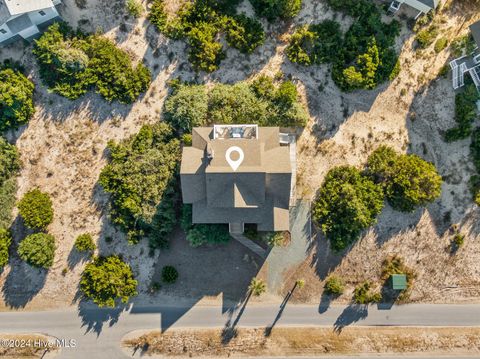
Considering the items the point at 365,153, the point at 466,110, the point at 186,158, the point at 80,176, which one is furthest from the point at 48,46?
the point at 466,110

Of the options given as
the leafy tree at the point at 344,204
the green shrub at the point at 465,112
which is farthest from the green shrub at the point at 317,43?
the green shrub at the point at 465,112

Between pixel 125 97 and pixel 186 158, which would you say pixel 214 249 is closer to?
pixel 186 158

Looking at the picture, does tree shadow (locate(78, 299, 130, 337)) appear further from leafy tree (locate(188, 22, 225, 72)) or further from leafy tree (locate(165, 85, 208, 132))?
leafy tree (locate(188, 22, 225, 72))

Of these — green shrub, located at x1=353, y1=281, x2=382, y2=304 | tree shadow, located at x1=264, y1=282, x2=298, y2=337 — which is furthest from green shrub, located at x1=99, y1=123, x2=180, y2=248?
green shrub, located at x1=353, y1=281, x2=382, y2=304

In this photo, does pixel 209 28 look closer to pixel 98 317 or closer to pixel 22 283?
pixel 98 317

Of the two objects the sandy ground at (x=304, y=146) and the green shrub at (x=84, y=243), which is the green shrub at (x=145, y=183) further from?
the green shrub at (x=84, y=243)

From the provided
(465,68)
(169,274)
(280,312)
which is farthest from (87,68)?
(465,68)
